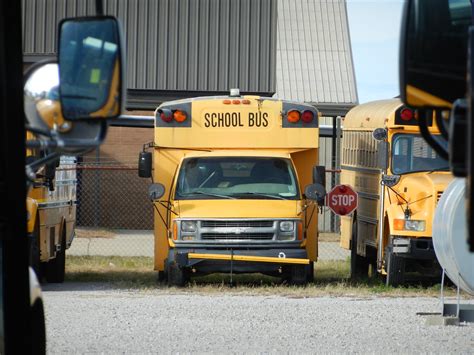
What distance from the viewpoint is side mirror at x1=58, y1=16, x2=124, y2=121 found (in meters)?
3.90

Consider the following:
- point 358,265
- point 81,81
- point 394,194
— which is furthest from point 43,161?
point 358,265

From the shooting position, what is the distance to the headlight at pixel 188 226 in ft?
53.9

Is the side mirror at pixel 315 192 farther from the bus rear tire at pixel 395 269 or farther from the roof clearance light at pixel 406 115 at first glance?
the roof clearance light at pixel 406 115

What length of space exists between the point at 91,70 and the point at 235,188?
1303cm

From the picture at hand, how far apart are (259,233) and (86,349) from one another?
6177 mm

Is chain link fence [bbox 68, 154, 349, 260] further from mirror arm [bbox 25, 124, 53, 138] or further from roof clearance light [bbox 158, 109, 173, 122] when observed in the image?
mirror arm [bbox 25, 124, 53, 138]

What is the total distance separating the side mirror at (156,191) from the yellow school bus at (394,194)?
10.2 feet

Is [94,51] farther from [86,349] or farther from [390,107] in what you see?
[390,107]

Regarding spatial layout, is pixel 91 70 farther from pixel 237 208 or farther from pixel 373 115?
pixel 373 115

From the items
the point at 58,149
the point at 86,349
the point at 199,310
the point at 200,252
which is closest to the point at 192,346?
the point at 86,349

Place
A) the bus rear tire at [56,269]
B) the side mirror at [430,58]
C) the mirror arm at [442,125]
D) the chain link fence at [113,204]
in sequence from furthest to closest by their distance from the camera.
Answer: the chain link fence at [113,204] → the bus rear tire at [56,269] → the mirror arm at [442,125] → the side mirror at [430,58]

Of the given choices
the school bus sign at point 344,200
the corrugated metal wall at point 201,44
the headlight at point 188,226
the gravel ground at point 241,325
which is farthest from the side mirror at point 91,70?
the corrugated metal wall at point 201,44

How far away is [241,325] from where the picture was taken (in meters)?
12.3

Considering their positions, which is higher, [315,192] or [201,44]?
[201,44]
